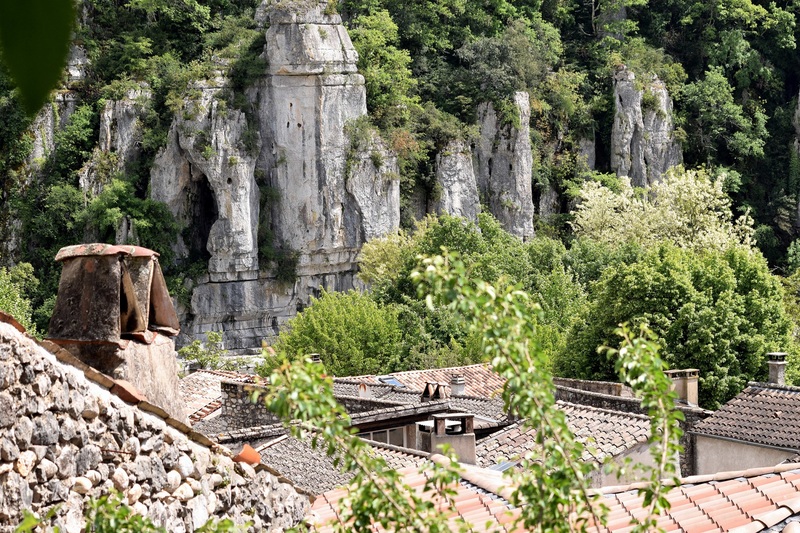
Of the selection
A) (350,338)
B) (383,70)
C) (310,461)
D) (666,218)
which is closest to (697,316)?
(350,338)

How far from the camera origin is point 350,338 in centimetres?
3009

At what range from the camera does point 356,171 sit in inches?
1742

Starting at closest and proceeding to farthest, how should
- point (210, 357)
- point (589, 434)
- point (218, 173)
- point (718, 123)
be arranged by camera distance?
point (589, 434), point (210, 357), point (218, 173), point (718, 123)

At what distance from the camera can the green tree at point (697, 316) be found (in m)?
23.5

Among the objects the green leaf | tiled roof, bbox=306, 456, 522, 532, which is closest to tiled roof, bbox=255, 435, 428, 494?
tiled roof, bbox=306, 456, 522, 532

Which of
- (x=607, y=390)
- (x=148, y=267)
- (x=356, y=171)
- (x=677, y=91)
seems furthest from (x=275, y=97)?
(x=148, y=267)

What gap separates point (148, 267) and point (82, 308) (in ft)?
1.13

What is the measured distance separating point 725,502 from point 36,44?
5.50 meters

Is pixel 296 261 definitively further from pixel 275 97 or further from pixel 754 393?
pixel 754 393

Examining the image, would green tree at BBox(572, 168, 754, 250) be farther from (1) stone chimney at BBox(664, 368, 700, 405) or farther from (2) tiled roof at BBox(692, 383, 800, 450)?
(2) tiled roof at BBox(692, 383, 800, 450)

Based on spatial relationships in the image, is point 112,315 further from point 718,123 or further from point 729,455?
point 718,123

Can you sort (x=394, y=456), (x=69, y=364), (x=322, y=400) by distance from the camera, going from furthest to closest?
(x=394, y=456) < (x=69, y=364) < (x=322, y=400)

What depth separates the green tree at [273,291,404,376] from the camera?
97.8 feet

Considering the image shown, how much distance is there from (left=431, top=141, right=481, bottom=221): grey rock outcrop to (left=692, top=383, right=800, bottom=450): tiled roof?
31.4 m
